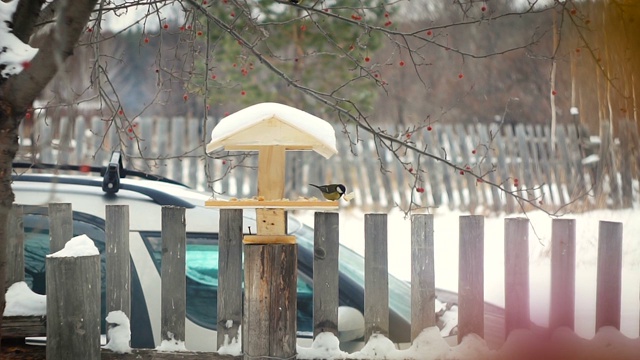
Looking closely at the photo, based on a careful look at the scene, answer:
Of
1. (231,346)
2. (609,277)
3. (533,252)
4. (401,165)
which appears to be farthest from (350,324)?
(401,165)

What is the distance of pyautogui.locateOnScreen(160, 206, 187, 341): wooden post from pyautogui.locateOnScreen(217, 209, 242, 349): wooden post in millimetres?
175

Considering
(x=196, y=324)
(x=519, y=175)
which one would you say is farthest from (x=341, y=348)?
(x=519, y=175)

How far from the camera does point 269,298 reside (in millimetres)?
2941

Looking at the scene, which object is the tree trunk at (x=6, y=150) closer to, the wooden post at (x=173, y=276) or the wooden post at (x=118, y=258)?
the wooden post at (x=118, y=258)

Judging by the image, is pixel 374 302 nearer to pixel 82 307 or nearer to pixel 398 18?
pixel 82 307

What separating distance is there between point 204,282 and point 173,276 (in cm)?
37

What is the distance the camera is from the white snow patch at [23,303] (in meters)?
3.29

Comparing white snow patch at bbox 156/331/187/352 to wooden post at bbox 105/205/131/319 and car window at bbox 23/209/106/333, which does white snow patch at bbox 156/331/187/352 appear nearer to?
wooden post at bbox 105/205/131/319

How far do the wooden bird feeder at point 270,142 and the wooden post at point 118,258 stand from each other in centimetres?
60

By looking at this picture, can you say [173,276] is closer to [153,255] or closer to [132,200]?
[153,255]

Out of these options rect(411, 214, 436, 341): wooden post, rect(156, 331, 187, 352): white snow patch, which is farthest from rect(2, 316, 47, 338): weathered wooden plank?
rect(411, 214, 436, 341): wooden post

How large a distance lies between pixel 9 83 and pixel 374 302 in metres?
1.77

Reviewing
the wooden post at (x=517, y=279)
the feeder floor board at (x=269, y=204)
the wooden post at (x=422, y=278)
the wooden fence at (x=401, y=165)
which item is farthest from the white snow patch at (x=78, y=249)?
the wooden fence at (x=401, y=165)

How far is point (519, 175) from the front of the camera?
15398 millimetres
